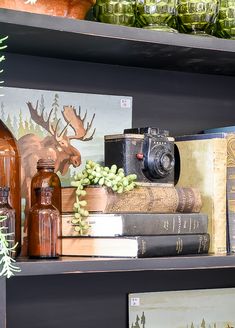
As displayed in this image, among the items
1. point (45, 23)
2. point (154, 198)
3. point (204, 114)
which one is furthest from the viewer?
point (204, 114)

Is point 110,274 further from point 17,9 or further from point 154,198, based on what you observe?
point 17,9

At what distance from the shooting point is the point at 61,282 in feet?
6.12

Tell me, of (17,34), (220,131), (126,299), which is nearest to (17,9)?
(17,34)

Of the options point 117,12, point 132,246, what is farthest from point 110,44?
point 132,246

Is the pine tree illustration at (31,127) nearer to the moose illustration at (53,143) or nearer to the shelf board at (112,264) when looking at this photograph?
the moose illustration at (53,143)

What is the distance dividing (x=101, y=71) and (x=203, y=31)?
0.29 meters

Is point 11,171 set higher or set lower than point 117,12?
lower

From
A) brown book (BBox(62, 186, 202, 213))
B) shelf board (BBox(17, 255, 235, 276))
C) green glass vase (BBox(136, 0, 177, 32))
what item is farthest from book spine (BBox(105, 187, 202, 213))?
green glass vase (BBox(136, 0, 177, 32))

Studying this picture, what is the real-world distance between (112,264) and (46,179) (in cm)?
24

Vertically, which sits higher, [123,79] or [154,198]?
[123,79]

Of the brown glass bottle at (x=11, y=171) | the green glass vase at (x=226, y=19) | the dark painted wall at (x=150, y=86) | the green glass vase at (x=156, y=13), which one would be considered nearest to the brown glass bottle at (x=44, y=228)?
the brown glass bottle at (x=11, y=171)

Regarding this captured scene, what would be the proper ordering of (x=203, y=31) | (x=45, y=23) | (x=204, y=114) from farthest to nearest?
(x=204, y=114)
(x=203, y=31)
(x=45, y=23)

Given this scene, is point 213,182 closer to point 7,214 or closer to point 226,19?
point 226,19

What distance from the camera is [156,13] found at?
1753 mm
